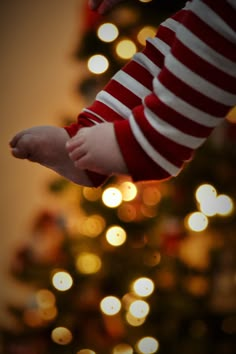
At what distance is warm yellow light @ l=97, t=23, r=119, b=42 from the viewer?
1.41 m

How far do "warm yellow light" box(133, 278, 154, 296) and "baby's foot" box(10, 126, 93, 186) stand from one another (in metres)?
1.01

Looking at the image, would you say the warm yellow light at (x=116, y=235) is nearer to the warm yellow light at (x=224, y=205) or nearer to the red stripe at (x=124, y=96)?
the warm yellow light at (x=224, y=205)

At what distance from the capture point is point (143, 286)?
1481 mm

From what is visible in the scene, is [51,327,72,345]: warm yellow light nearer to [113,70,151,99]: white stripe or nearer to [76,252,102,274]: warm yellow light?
[76,252,102,274]: warm yellow light

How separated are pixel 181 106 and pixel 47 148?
4.8 inches

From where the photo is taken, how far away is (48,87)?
244 cm

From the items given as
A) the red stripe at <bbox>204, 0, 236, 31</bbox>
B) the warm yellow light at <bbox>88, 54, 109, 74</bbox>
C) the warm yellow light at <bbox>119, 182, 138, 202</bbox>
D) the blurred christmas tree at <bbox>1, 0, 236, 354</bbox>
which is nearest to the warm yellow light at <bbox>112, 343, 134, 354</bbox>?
the blurred christmas tree at <bbox>1, 0, 236, 354</bbox>

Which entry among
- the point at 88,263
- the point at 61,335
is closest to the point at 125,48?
the point at 88,263

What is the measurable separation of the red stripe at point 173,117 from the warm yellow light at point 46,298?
126 centimetres

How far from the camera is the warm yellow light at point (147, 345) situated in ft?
4.79

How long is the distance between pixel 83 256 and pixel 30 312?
32cm

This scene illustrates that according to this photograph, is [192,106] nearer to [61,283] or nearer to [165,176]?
[165,176]

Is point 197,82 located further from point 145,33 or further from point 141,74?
point 145,33

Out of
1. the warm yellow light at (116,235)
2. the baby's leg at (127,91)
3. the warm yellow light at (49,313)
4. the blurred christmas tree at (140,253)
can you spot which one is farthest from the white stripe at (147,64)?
the warm yellow light at (49,313)
